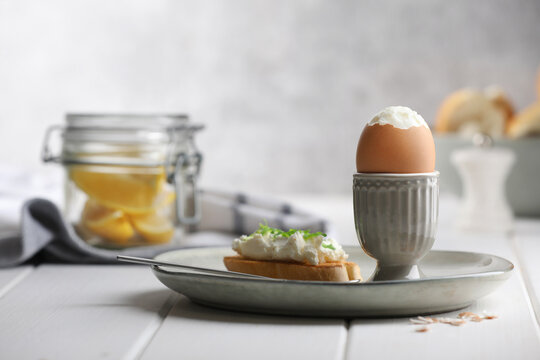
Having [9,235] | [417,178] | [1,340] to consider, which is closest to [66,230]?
[9,235]

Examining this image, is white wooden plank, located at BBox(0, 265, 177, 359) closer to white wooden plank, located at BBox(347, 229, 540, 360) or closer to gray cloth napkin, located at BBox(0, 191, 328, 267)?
gray cloth napkin, located at BBox(0, 191, 328, 267)

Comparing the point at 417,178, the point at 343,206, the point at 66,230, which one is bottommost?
the point at 343,206

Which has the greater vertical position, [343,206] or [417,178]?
[417,178]

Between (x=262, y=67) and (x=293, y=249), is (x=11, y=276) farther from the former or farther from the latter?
(x=262, y=67)

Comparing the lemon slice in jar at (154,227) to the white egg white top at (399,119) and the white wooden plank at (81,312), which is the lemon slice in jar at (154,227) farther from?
the white egg white top at (399,119)

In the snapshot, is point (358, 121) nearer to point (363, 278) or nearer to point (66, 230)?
point (66, 230)

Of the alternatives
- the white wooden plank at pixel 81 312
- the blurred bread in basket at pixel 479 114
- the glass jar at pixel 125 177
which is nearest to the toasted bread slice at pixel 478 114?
the blurred bread in basket at pixel 479 114
